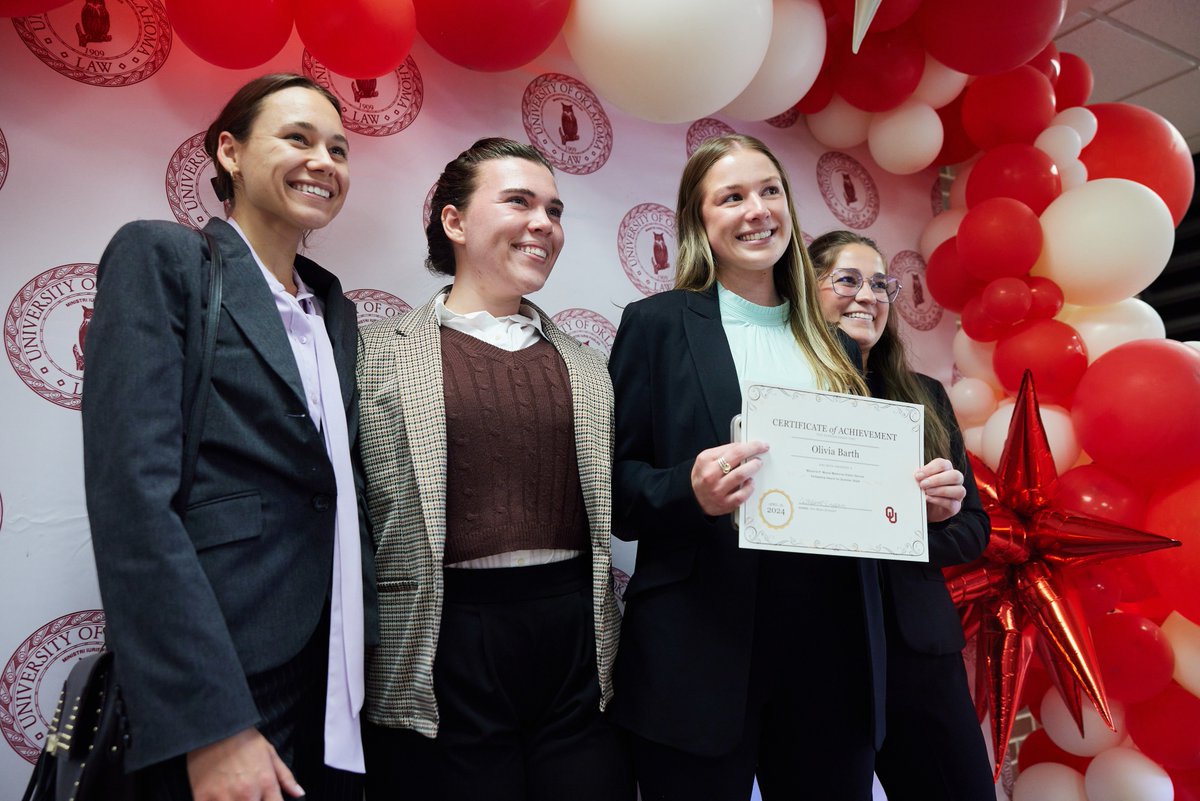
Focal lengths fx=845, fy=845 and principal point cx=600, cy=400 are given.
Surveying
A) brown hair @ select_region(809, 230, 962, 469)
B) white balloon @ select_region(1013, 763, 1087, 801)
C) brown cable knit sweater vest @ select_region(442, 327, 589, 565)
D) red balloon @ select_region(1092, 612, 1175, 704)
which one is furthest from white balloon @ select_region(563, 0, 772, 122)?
white balloon @ select_region(1013, 763, 1087, 801)

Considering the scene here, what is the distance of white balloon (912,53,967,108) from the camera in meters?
2.63

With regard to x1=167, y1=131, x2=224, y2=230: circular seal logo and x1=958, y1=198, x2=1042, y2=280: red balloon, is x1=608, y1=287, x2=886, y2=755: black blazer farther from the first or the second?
x1=958, y1=198, x2=1042, y2=280: red balloon

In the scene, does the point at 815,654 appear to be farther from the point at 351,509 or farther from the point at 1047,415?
the point at 1047,415

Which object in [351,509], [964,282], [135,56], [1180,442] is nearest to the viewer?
[351,509]

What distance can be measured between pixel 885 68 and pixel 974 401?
1075 millimetres

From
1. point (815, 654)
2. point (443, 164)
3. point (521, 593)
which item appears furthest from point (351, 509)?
point (443, 164)

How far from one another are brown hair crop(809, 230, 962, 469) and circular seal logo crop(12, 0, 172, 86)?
1682mm

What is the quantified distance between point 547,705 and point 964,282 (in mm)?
2073

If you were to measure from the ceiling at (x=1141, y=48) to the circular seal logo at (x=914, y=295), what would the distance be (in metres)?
1.19

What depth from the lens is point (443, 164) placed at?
7.23 ft

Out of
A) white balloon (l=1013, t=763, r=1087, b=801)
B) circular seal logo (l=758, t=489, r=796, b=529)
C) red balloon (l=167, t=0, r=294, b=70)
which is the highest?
red balloon (l=167, t=0, r=294, b=70)

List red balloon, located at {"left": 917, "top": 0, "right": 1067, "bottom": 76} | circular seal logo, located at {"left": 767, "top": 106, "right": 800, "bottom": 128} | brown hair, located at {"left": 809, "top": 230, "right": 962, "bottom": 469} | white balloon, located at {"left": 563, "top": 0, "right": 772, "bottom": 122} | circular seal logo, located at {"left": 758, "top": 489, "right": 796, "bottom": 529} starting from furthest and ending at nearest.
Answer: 1. circular seal logo, located at {"left": 767, "top": 106, "right": 800, "bottom": 128}
2. red balloon, located at {"left": 917, "top": 0, "right": 1067, "bottom": 76}
3. brown hair, located at {"left": 809, "top": 230, "right": 962, "bottom": 469}
4. white balloon, located at {"left": 563, "top": 0, "right": 772, "bottom": 122}
5. circular seal logo, located at {"left": 758, "top": 489, "right": 796, "bottom": 529}

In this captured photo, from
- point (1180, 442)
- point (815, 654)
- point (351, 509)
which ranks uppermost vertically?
point (1180, 442)

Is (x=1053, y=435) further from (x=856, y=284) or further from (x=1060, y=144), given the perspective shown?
(x=1060, y=144)
